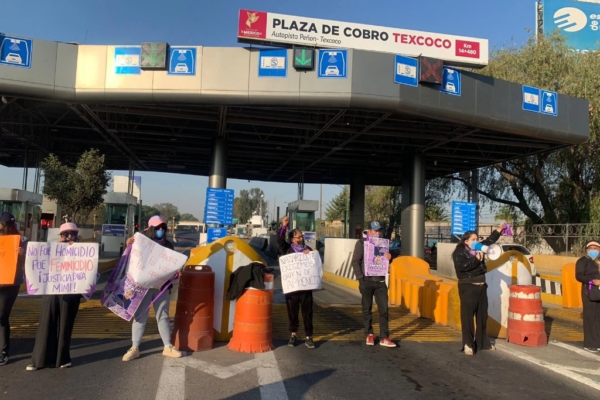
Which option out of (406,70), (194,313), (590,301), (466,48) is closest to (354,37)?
(406,70)

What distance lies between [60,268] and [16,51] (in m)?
11.1

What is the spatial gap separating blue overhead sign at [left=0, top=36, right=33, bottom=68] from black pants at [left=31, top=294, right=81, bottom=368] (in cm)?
1106

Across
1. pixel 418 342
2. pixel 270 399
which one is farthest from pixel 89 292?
pixel 418 342

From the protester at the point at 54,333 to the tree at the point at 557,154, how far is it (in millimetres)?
23154

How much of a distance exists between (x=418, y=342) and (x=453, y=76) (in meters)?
10.7

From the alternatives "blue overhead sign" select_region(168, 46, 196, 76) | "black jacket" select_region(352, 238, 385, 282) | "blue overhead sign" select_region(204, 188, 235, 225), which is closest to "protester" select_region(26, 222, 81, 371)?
"black jacket" select_region(352, 238, 385, 282)

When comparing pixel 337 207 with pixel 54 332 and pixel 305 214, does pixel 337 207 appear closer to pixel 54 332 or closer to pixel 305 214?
pixel 305 214

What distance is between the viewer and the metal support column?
21812mm

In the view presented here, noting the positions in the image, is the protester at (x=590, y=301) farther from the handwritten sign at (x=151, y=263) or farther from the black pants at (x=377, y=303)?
the handwritten sign at (x=151, y=263)

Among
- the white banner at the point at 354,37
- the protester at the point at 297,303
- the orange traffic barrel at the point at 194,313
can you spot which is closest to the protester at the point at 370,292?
the protester at the point at 297,303

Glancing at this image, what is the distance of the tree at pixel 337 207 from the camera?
216ft

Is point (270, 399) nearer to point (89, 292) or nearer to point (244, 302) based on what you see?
point (244, 302)

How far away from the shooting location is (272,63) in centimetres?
1423

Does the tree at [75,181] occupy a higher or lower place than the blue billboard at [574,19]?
lower
